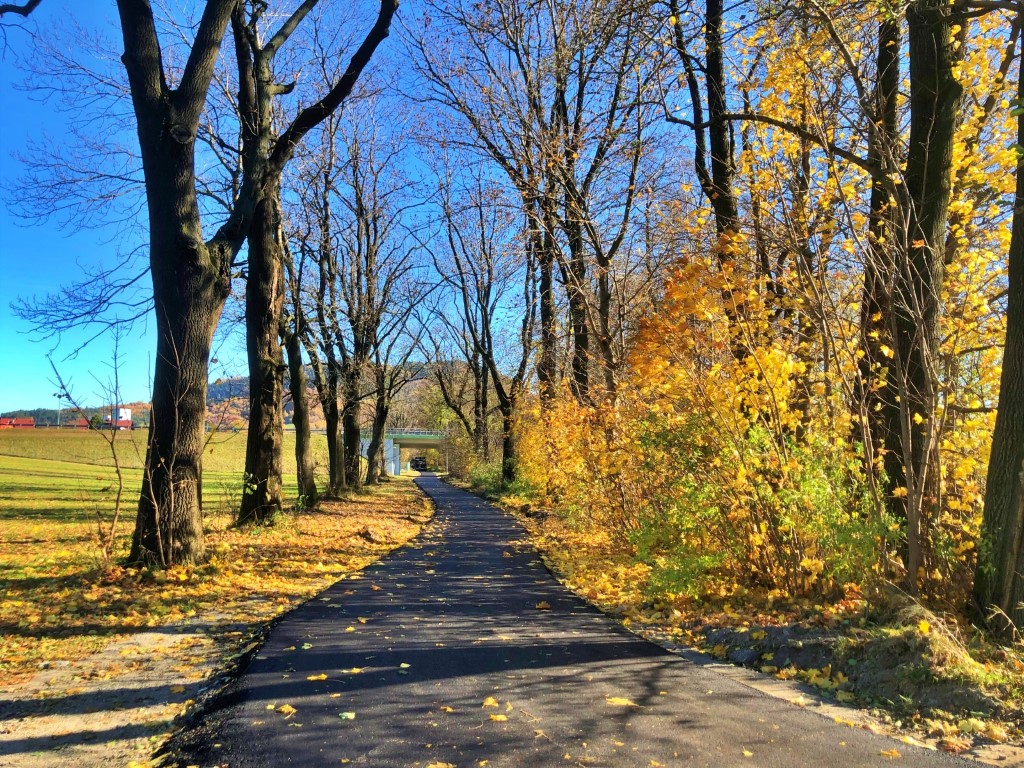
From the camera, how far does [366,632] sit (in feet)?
19.4

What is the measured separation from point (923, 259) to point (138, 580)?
838 centimetres

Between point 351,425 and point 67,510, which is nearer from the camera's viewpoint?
point 67,510

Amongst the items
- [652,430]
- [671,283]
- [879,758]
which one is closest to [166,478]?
[652,430]

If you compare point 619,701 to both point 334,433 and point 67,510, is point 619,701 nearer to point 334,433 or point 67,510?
point 67,510

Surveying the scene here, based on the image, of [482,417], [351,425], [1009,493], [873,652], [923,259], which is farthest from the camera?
[482,417]

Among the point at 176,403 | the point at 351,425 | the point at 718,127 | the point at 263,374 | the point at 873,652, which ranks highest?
the point at 718,127

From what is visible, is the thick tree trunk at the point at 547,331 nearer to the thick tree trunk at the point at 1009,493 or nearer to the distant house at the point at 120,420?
the distant house at the point at 120,420

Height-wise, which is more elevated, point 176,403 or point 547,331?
point 547,331

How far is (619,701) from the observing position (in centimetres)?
424

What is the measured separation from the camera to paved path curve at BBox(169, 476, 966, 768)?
345 cm

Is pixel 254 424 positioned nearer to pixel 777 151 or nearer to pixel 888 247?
pixel 777 151

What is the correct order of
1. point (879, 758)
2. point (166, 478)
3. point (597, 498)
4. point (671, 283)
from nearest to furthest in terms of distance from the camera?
point (879, 758) < point (671, 283) < point (166, 478) < point (597, 498)

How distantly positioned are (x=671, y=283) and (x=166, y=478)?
238 inches

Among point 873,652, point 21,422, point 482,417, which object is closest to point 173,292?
point 873,652
